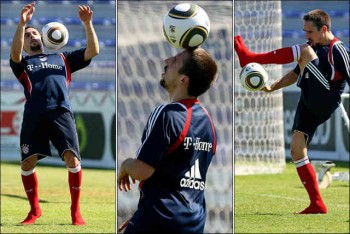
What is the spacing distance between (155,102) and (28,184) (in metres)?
1.74

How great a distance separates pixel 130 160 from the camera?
370 centimetres

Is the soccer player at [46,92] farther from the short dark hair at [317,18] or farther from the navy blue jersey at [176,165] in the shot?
the short dark hair at [317,18]

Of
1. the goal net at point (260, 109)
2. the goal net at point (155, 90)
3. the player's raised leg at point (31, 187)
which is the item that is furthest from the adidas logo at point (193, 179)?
the goal net at point (260, 109)

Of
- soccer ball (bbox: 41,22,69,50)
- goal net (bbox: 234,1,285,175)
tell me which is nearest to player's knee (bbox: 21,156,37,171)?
soccer ball (bbox: 41,22,69,50)

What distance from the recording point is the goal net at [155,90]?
22.5 feet

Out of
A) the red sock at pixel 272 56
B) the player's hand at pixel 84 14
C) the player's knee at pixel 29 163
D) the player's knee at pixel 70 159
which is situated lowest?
the player's knee at pixel 29 163

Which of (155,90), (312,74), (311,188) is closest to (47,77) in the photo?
(312,74)

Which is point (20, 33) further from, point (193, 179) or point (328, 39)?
point (328, 39)

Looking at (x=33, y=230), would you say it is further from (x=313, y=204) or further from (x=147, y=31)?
(x=147, y=31)

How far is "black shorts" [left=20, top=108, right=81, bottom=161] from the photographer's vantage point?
17.4 feet

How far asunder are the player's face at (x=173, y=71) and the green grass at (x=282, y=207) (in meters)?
2.70

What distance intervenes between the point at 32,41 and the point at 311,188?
2.69 metres

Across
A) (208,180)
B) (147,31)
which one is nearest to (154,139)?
(208,180)

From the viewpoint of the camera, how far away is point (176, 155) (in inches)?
150
